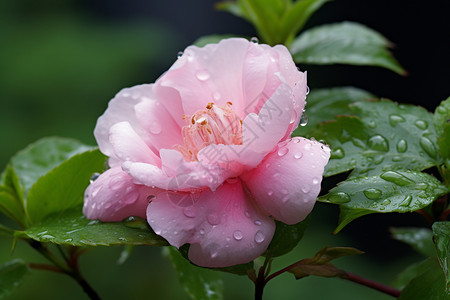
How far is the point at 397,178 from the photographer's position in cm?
59

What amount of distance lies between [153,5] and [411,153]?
401 cm

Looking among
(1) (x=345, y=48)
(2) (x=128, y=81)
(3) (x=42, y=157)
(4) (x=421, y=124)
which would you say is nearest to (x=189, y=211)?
(4) (x=421, y=124)

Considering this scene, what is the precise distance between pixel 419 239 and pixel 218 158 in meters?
0.50

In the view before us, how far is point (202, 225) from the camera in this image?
0.54 metres

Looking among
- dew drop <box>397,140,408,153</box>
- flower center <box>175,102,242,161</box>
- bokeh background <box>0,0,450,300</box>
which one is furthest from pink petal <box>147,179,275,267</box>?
bokeh background <box>0,0,450,300</box>

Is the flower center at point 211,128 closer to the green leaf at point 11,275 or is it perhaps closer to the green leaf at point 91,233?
the green leaf at point 91,233

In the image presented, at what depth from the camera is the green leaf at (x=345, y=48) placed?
94 centimetres

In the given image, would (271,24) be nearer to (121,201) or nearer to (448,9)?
(121,201)

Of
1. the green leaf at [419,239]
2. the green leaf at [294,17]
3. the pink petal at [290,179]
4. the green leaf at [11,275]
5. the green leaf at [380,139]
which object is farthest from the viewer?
the green leaf at [294,17]

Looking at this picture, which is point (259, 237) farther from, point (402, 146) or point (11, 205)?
point (11, 205)

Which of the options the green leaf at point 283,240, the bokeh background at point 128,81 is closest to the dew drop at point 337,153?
the green leaf at point 283,240

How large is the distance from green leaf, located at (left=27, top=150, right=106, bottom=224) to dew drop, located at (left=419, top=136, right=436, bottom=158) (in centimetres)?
43

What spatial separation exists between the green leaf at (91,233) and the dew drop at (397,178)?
0.85ft

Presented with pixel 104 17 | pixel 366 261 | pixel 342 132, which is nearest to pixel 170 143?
pixel 342 132
